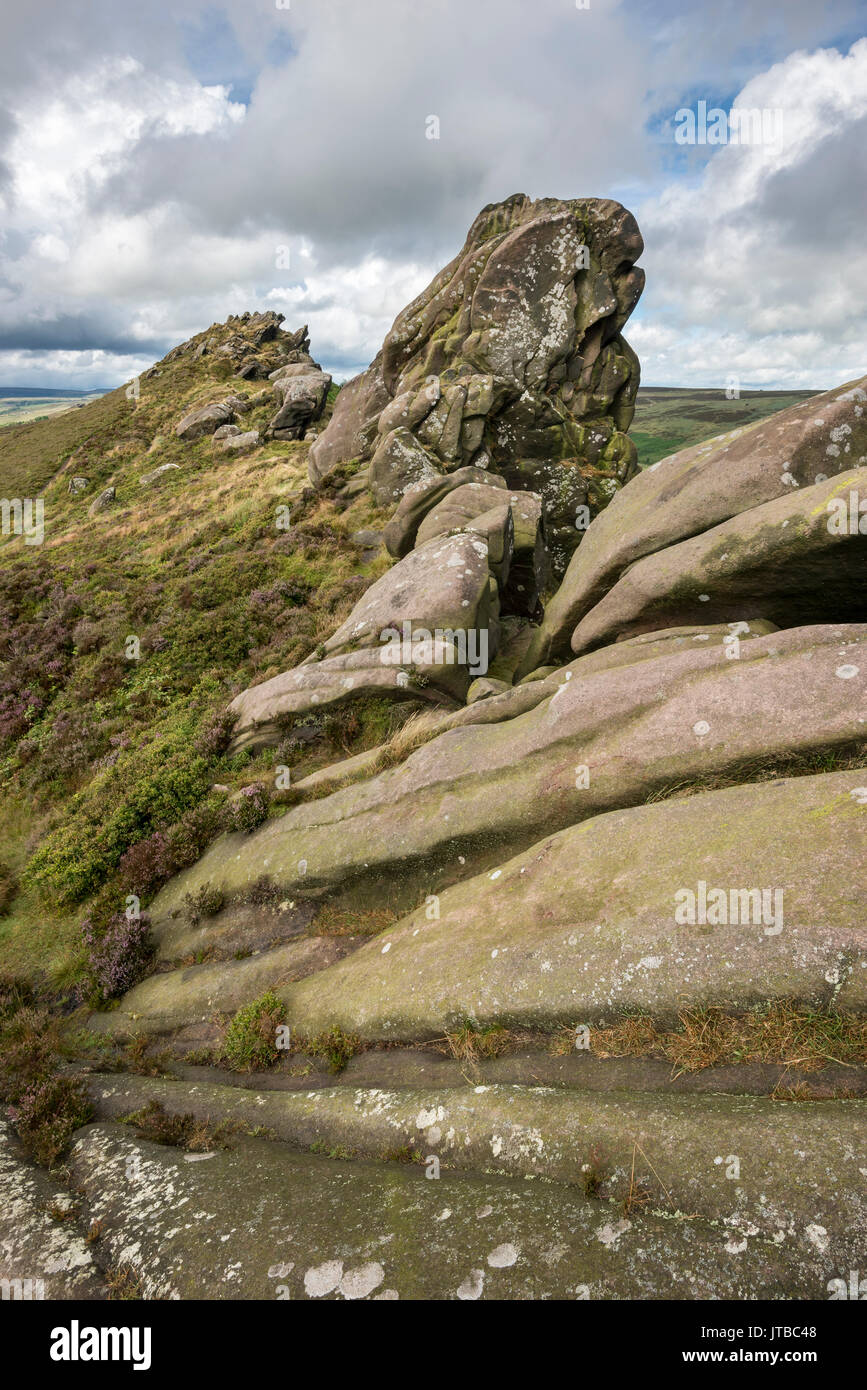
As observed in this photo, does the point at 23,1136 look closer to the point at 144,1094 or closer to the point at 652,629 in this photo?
the point at 144,1094

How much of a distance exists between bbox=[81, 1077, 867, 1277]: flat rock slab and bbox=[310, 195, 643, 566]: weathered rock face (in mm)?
23668

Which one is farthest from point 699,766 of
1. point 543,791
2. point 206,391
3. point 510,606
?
point 206,391

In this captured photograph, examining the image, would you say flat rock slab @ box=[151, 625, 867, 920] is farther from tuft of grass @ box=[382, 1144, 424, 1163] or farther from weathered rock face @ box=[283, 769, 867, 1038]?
tuft of grass @ box=[382, 1144, 424, 1163]

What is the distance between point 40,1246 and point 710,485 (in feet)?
56.4

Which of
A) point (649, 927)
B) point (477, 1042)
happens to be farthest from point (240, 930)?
point (649, 927)

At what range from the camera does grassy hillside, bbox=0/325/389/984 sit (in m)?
15.5

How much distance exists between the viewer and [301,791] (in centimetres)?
1502

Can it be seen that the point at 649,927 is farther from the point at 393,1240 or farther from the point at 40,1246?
the point at 40,1246

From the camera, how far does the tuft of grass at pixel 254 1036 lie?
10148 mm

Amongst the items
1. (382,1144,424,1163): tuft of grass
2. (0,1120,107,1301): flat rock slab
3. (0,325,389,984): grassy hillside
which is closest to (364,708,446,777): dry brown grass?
(0,325,389,984): grassy hillside

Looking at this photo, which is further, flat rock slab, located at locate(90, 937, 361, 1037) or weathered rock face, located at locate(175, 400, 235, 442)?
weathered rock face, located at locate(175, 400, 235, 442)

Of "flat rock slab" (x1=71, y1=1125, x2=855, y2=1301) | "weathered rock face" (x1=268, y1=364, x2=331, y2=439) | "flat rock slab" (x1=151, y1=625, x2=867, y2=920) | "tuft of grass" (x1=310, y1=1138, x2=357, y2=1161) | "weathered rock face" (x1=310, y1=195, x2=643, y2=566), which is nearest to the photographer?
"flat rock slab" (x1=71, y1=1125, x2=855, y2=1301)

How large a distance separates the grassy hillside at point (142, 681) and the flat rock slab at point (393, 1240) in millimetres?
8394
